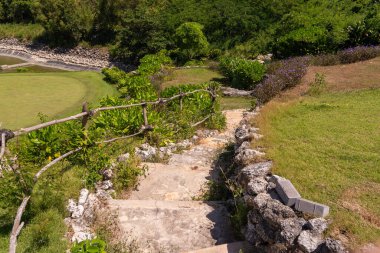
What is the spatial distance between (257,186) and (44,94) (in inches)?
412

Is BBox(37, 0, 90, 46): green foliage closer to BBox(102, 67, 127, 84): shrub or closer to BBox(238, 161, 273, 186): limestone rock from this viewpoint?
BBox(102, 67, 127, 84): shrub

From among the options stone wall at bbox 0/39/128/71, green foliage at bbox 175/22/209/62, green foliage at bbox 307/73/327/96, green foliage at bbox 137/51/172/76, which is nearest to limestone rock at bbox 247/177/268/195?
green foliage at bbox 307/73/327/96

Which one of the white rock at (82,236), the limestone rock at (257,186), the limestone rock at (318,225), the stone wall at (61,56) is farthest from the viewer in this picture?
the stone wall at (61,56)

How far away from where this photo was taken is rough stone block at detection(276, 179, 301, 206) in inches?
168

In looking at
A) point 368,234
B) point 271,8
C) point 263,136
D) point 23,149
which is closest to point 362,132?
point 263,136

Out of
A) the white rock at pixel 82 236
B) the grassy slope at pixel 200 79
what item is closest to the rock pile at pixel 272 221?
the white rock at pixel 82 236

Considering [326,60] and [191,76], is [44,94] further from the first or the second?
[326,60]

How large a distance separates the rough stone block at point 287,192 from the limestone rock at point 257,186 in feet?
0.68

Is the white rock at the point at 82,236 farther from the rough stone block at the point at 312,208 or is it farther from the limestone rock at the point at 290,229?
the rough stone block at the point at 312,208

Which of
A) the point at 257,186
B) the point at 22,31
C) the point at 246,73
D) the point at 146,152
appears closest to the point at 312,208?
the point at 257,186

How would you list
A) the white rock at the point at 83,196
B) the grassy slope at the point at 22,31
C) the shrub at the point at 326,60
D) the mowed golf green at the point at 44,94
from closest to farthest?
1. the white rock at the point at 83,196
2. the mowed golf green at the point at 44,94
3. the shrub at the point at 326,60
4. the grassy slope at the point at 22,31

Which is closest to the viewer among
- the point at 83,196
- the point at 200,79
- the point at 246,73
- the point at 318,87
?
the point at 83,196

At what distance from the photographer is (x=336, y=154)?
217 inches

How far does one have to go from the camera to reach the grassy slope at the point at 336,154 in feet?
13.4
